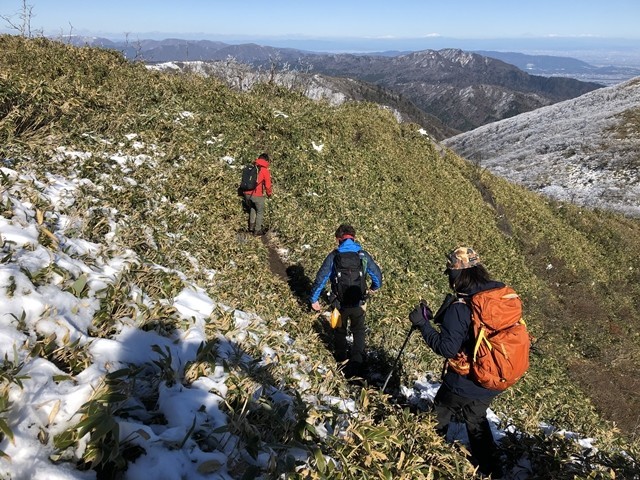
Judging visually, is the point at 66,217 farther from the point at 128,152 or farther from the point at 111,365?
the point at 128,152

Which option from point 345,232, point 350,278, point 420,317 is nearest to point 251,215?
point 345,232

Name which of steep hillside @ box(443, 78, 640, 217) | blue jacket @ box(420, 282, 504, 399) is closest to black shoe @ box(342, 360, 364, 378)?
blue jacket @ box(420, 282, 504, 399)

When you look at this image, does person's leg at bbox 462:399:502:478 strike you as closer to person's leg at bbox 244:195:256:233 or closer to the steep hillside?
person's leg at bbox 244:195:256:233

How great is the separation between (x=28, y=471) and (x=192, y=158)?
11341 millimetres

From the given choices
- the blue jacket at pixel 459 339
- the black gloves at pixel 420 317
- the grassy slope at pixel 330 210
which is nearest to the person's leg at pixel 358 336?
the grassy slope at pixel 330 210

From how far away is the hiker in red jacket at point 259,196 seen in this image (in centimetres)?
1160

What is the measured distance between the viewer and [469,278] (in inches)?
178

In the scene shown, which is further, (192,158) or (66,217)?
(192,158)

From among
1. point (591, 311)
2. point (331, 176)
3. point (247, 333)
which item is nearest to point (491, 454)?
point (247, 333)

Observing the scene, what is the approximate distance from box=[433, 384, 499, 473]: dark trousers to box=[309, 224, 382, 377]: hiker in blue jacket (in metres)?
2.52

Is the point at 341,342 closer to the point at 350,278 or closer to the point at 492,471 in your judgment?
the point at 350,278

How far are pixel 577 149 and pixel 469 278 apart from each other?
58407 millimetres

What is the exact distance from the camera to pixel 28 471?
2420 mm

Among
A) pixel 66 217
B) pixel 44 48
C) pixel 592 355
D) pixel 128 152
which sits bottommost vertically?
pixel 592 355
